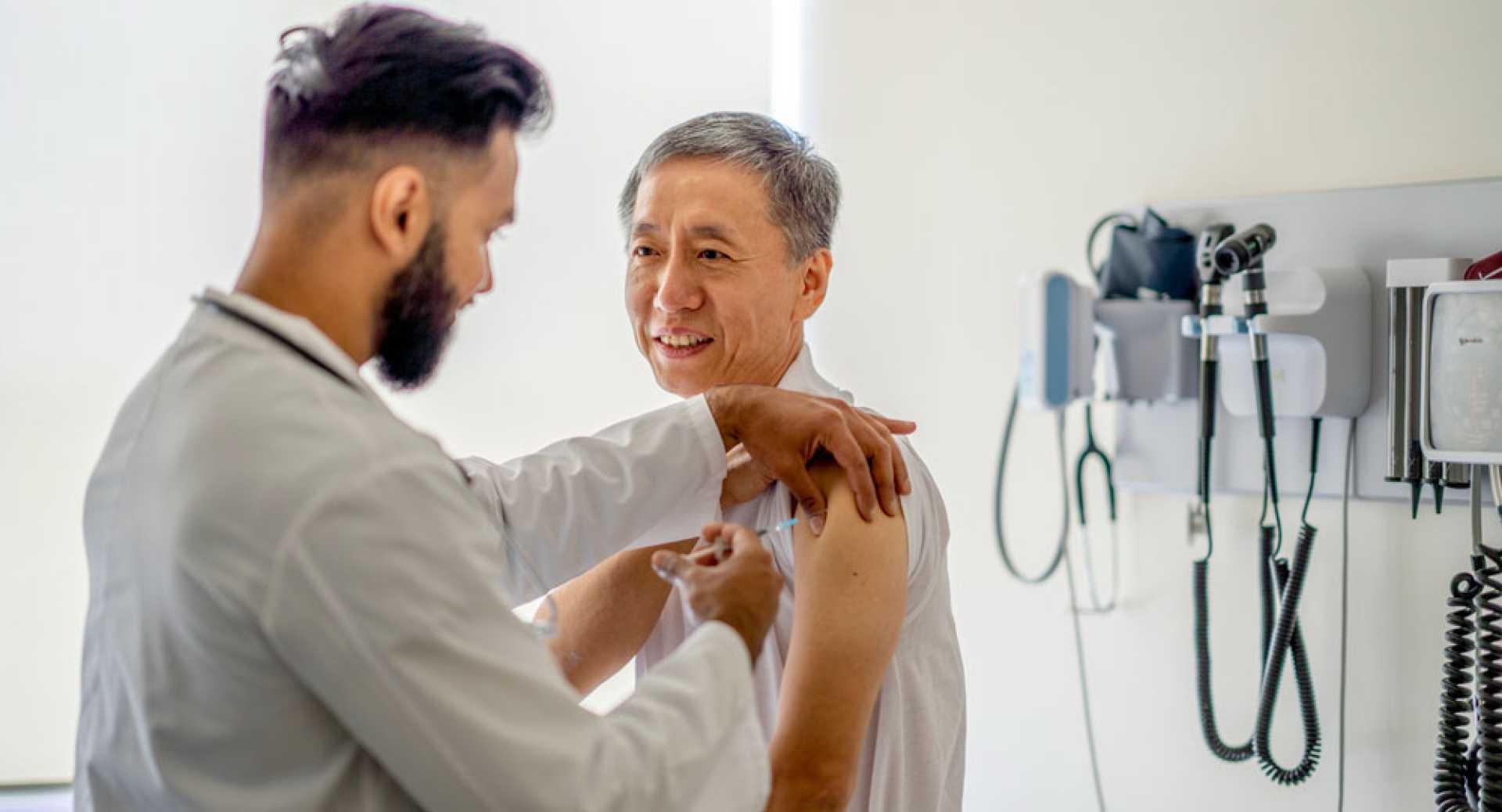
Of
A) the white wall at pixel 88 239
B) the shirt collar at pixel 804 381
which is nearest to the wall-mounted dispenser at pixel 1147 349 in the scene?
the shirt collar at pixel 804 381

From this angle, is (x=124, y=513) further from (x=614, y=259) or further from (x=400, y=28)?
(x=614, y=259)

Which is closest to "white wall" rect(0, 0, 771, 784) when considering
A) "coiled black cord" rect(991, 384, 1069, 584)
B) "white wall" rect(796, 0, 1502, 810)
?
"white wall" rect(796, 0, 1502, 810)

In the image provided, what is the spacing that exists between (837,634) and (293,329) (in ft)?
1.83

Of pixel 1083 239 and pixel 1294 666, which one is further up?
pixel 1083 239

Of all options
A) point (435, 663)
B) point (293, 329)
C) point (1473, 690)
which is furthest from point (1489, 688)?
point (293, 329)

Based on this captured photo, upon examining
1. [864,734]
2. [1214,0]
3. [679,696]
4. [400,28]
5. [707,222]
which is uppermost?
[1214,0]

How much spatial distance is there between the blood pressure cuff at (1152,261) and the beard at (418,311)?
123 centimetres

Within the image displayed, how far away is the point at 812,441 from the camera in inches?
47.8

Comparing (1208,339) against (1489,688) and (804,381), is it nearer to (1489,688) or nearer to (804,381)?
(1489,688)

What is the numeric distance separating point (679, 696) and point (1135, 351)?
1.22m

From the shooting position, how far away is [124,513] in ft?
2.63

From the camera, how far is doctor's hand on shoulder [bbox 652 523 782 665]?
95 centimetres

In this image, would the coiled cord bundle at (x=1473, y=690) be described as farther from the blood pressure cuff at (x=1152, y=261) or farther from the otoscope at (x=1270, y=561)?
the blood pressure cuff at (x=1152, y=261)

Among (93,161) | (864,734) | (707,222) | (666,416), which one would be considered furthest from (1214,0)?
(93,161)
